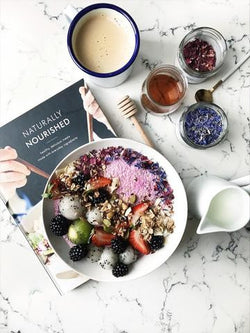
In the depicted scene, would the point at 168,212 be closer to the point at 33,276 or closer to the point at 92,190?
the point at 92,190

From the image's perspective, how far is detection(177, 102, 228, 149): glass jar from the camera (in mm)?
956

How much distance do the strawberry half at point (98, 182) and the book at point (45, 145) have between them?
11 centimetres

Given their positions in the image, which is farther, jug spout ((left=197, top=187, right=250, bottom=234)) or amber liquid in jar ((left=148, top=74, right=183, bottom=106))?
amber liquid in jar ((left=148, top=74, right=183, bottom=106))

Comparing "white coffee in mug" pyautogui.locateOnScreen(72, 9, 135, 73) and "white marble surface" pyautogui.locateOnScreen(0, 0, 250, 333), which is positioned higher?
→ "white coffee in mug" pyautogui.locateOnScreen(72, 9, 135, 73)

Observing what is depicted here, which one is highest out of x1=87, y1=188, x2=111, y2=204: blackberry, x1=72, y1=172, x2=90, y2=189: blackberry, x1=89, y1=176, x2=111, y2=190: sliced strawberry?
x1=72, y1=172, x2=90, y2=189: blackberry

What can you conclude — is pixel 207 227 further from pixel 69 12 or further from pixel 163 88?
pixel 69 12

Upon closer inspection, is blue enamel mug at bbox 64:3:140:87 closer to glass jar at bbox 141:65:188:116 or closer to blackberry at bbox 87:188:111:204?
glass jar at bbox 141:65:188:116

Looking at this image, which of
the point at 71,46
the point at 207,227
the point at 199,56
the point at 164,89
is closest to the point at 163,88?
the point at 164,89

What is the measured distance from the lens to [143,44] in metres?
1.01

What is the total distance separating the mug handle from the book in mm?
148

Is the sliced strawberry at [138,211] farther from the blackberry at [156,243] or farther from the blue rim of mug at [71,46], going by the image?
the blue rim of mug at [71,46]

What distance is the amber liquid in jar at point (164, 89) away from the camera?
0.97m

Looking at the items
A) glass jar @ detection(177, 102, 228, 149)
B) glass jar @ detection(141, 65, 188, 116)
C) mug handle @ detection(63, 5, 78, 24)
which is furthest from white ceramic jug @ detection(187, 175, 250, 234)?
mug handle @ detection(63, 5, 78, 24)

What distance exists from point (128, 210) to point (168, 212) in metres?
0.09
